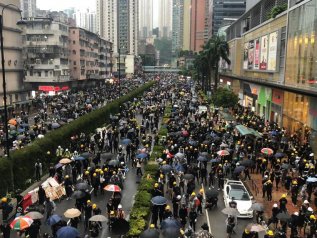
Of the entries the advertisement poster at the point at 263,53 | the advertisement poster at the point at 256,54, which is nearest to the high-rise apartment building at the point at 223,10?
the advertisement poster at the point at 256,54

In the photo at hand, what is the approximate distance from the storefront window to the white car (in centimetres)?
1372

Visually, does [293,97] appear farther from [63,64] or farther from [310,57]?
[63,64]

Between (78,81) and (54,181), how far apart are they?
77.6 metres

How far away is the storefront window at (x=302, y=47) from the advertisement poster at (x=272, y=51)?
5239 mm

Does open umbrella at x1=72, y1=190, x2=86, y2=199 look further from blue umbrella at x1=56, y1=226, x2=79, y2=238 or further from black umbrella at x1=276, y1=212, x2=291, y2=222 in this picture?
black umbrella at x1=276, y1=212, x2=291, y2=222

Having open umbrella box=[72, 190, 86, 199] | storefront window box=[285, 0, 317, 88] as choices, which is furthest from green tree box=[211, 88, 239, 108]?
open umbrella box=[72, 190, 86, 199]

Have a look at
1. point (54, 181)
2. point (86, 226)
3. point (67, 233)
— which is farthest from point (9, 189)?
point (67, 233)

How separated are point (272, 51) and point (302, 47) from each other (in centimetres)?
1170

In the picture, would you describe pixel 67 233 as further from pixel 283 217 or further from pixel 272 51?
pixel 272 51

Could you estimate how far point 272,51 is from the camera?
45.5 metres

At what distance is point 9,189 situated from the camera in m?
22.0

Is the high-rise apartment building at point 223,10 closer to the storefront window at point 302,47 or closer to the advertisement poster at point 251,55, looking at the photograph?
the advertisement poster at point 251,55

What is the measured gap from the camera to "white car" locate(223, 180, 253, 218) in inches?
736

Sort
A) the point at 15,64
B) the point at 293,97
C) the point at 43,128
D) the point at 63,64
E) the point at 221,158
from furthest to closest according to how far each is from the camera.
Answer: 1. the point at 63,64
2. the point at 15,64
3. the point at 293,97
4. the point at 43,128
5. the point at 221,158
